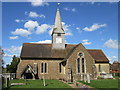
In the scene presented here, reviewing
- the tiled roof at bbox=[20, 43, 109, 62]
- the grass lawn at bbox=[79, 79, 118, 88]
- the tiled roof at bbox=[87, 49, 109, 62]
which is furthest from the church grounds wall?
the grass lawn at bbox=[79, 79, 118, 88]

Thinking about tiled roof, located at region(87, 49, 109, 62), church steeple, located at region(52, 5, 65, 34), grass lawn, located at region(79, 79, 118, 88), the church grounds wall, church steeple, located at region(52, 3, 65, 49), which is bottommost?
grass lawn, located at region(79, 79, 118, 88)

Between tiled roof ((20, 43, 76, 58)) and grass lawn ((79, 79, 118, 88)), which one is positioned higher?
tiled roof ((20, 43, 76, 58))

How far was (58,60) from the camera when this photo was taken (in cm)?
3931

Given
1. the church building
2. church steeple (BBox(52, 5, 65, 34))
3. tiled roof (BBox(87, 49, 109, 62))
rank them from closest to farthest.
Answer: the church building → church steeple (BBox(52, 5, 65, 34)) → tiled roof (BBox(87, 49, 109, 62))

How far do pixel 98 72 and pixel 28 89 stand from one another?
26060 millimetres

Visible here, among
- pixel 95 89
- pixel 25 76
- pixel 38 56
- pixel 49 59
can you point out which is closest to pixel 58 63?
pixel 49 59

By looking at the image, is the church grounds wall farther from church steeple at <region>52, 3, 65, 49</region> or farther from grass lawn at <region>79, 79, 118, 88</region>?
grass lawn at <region>79, 79, 118, 88</region>

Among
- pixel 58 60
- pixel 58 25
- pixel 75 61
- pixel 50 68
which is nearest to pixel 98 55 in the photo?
pixel 75 61

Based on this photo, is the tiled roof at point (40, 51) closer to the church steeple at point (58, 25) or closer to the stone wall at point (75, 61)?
the church steeple at point (58, 25)

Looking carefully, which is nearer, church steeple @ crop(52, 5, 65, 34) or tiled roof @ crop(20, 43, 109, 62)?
tiled roof @ crop(20, 43, 109, 62)

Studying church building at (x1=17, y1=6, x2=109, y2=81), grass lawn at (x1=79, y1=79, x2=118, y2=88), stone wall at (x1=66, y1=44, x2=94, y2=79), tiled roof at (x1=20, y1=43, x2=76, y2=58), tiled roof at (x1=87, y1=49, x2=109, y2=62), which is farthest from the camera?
tiled roof at (x1=87, y1=49, x2=109, y2=62)

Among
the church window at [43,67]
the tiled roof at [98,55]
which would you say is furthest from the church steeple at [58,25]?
the tiled roof at [98,55]

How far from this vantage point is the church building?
35.2 m

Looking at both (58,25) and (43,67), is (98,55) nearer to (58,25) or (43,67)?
(58,25)
